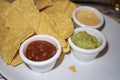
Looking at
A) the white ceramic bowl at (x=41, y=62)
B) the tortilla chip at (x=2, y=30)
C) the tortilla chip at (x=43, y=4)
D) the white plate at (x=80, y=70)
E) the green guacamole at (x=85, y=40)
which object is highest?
the tortilla chip at (x=2, y=30)

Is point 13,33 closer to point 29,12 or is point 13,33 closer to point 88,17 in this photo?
point 29,12

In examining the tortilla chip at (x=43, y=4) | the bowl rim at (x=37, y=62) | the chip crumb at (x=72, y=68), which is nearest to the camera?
the bowl rim at (x=37, y=62)

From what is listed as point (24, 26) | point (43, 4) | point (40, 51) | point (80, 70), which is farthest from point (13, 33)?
point (80, 70)

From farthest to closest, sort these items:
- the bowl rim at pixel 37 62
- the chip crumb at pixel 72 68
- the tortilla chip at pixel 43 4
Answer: the tortilla chip at pixel 43 4 < the chip crumb at pixel 72 68 < the bowl rim at pixel 37 62

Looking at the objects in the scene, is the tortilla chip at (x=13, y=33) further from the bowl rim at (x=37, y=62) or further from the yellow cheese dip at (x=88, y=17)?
the yellow cheese dip at (x=88, y=17)

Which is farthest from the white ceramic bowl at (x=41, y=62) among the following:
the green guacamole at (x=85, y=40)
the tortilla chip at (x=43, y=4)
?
the tortilla chip at (x=43, y=4)

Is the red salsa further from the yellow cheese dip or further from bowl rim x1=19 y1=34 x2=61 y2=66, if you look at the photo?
the yellow cheese dip

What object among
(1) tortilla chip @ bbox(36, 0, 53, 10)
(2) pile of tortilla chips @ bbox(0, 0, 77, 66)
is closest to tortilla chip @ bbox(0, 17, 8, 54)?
(2) pile of tortilla chips @ bbox(0, 0, 77, 66)

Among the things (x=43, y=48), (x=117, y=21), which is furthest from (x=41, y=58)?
(x=117, y=21)
